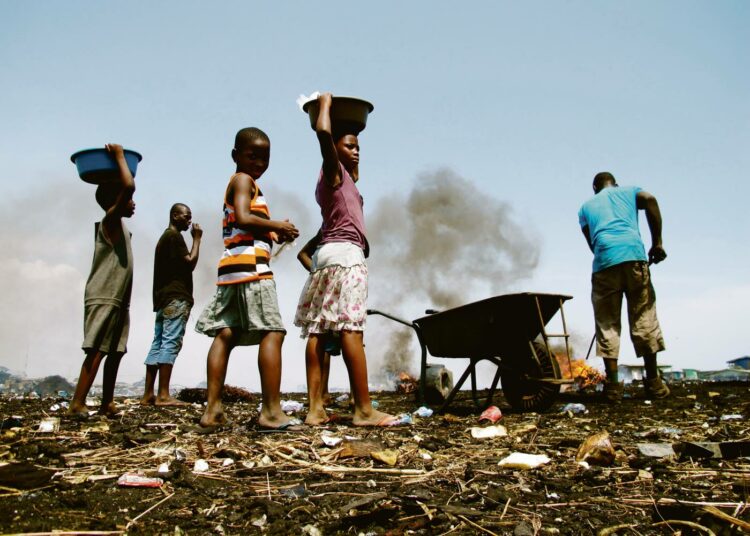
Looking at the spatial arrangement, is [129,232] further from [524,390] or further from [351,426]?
[524,390]

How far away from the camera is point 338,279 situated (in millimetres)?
3824

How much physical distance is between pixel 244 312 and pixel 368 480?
1.48 meters

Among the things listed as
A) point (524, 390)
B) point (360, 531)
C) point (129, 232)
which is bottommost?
point (360, 531)

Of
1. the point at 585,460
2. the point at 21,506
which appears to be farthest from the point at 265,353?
the point at 585,460

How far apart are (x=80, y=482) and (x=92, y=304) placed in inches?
82.6

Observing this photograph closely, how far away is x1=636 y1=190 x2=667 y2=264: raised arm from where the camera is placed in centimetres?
588

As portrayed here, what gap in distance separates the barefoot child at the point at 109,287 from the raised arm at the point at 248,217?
104 centimetres

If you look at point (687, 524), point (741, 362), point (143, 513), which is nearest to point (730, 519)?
point (687, 524)

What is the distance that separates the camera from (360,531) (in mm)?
1863

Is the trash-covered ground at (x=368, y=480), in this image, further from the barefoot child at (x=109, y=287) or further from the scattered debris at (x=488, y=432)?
the barefoot child at (x=109, y=287)

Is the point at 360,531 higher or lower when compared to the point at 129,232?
Answer: lower

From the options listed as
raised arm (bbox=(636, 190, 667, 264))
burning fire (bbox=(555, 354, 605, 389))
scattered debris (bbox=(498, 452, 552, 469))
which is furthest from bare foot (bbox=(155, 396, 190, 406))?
burning fire (bbox=(555, 354, 605, 389))

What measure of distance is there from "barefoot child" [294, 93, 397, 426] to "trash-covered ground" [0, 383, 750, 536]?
0.26m

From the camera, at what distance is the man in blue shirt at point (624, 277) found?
18.7ft
